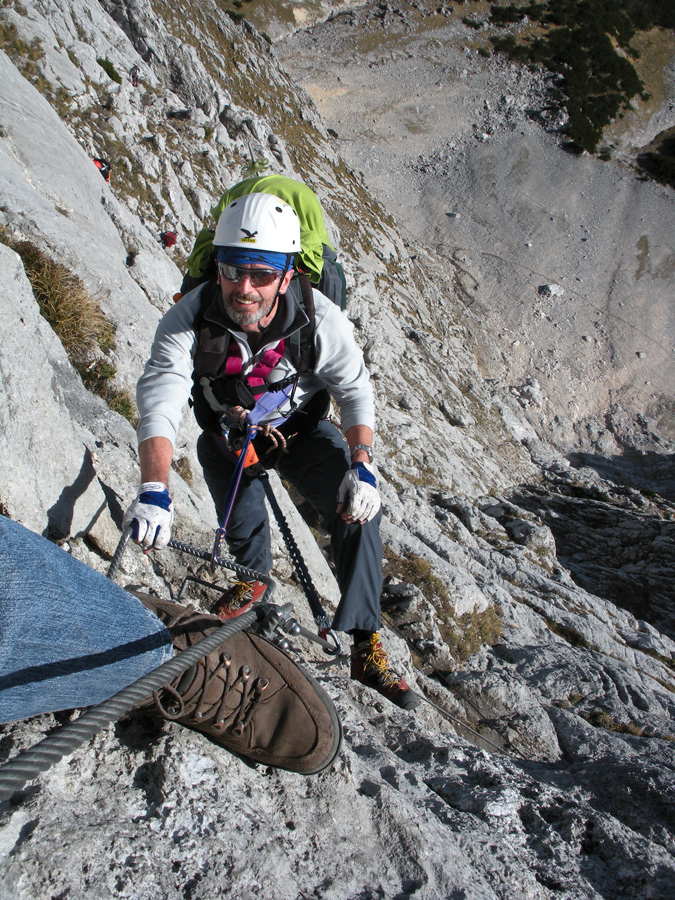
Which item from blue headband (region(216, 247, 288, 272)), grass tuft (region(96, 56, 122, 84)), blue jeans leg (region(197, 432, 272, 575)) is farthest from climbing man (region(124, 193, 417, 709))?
grass tuft (region(96, 56, 122, 84))

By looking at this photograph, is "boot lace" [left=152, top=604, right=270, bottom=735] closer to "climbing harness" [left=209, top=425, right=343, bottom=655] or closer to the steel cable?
the steel cable

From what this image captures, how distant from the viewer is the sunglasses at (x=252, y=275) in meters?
4.03

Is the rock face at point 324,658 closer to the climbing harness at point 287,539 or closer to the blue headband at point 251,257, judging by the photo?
the climbing harness at point 287,539

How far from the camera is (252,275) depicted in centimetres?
404

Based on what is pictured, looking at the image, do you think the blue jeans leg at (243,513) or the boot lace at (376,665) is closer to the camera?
the boot lace at (376,665)

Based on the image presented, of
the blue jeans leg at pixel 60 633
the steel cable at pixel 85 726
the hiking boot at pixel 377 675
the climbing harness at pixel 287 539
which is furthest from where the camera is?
the climbing harness at pixel 287 539

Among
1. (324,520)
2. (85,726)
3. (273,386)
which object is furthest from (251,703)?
(273,386)

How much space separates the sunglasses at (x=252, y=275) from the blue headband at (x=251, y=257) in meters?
0.04

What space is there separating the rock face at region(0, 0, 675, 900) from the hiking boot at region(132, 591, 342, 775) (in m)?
0.14

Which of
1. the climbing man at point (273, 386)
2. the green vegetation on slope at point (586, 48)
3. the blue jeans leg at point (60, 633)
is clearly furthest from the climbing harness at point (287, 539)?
the green vegetation on slope at point (586, 48)

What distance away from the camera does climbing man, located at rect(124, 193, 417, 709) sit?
13.1 feet

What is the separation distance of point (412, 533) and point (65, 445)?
7.31 m

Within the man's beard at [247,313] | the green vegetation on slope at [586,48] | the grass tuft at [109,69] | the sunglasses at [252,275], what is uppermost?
the green vegetation on slope at [586,48]

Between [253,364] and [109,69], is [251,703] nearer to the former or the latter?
[253,364]
